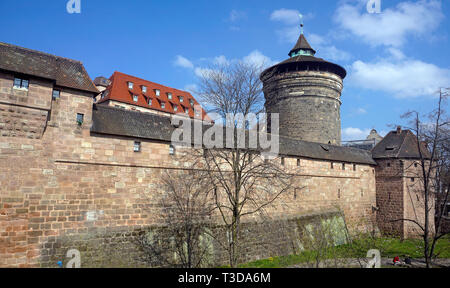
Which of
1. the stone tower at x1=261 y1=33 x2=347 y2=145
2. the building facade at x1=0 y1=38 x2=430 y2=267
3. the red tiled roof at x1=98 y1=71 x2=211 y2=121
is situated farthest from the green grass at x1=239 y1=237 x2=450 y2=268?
the red tiled roof at x1=98 y1=71 x2=211 y2=121

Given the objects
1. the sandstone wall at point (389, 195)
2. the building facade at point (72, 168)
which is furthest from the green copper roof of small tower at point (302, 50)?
the building facade at point (72, 168)

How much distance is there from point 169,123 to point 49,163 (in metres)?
5.75

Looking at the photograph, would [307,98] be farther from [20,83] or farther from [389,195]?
[20,83]

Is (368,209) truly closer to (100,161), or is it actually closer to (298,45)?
(298,45)

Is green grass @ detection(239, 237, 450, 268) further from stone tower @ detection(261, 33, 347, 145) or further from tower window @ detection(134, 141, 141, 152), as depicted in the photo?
stone tower @ detection(261, 33, 347, 145)

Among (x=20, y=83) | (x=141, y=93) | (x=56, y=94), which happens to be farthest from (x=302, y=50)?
(x=20, y=83)

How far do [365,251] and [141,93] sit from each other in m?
26.8

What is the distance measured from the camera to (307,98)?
28.3 m

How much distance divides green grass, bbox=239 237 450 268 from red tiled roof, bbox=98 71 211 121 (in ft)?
66.1

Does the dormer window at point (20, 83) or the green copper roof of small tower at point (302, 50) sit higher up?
the green copper roof of small tower at point (302, 50)

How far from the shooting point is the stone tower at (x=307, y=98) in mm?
28250

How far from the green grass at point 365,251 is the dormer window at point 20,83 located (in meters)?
12.0

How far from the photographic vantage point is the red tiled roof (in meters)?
33.3

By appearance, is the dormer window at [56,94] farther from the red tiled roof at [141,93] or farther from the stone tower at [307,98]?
the red tiled roof at [141,93]
